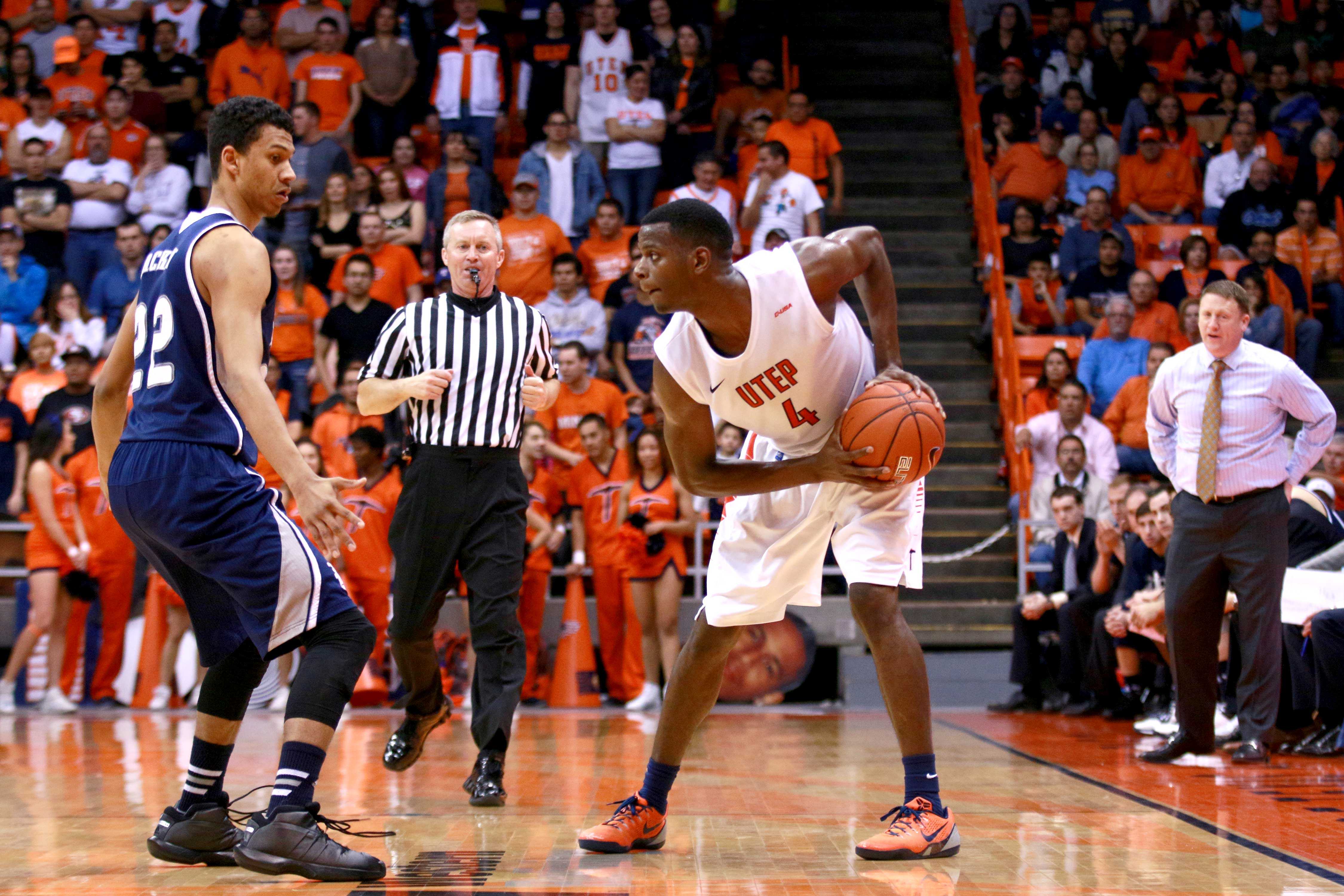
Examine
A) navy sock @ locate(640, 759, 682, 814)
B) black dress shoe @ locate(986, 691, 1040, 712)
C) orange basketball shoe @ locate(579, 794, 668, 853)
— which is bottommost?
black dress shoe @ locate(986, 691, 1040, 712)

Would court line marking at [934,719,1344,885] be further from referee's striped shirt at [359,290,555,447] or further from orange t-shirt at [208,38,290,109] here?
orange t-shirt at [208,38,290,109]

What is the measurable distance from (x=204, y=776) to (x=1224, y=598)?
13.5ft

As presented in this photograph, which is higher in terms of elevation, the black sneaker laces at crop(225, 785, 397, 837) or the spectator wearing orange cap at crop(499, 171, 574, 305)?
the spectator wearing orange cap at crop(499, 171, 574, 305)

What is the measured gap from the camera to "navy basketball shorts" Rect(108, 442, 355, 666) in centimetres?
315

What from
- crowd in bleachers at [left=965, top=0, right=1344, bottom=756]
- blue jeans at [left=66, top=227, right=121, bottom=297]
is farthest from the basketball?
blue jeans at [left=66, top=227, right=121, bottom=297]

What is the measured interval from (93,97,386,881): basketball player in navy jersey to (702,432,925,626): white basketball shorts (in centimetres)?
100

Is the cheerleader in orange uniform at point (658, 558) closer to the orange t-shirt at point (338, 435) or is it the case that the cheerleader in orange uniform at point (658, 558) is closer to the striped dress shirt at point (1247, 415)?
the orange t-shirt at point (338, 435)

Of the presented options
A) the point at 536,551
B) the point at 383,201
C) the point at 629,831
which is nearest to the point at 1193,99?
the point at 383,201

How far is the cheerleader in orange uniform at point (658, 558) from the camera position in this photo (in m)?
8.23

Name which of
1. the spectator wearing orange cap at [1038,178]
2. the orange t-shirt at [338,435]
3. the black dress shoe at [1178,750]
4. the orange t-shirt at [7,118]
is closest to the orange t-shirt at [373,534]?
the orange t-shirt at [338,435]

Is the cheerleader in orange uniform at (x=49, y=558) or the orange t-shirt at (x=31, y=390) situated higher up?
the orange t-shirt at (x=31, y=390)

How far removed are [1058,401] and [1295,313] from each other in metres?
2.67

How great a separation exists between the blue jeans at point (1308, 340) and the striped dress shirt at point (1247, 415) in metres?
5.13

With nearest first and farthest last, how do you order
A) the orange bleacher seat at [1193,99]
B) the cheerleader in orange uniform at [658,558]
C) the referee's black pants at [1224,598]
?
the referee's black pants at [1224,598] < the cheerleader in orange uniform at [658,558] < the orange bleacher seat at [1193,99]
